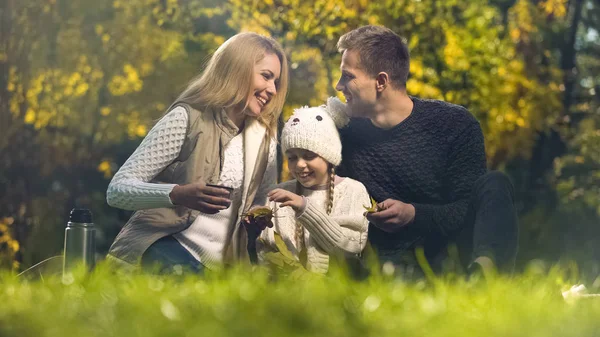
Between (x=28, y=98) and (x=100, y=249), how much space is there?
2179mm

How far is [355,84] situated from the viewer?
17.3 feet

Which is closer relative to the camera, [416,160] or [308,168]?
[308,168]

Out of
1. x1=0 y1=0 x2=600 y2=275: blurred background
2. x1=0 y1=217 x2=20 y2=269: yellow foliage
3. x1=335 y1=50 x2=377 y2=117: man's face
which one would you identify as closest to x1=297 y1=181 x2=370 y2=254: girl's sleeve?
x1=335 y1=50 x2=377 y2=117: man's face

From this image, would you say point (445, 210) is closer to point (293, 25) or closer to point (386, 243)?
point (386, 243)

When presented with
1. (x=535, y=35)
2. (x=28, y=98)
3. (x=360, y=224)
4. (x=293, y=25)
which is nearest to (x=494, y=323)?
(x=360, y=224)

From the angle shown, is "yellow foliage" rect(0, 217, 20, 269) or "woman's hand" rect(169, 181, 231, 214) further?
"yellow foliage" rect(0, 217, 20, 269)

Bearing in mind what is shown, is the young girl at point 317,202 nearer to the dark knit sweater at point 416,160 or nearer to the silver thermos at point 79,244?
the dark knit sweater at point 416,160

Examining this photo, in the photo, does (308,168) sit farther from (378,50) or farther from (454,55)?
(454,55)

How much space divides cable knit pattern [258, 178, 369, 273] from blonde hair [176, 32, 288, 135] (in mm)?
470

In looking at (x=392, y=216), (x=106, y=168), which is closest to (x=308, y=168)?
(x=392, y=216)

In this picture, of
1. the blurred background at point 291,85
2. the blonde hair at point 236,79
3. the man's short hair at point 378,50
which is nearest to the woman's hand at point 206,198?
the blonde hair at point 236,79

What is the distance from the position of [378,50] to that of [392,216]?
3.05 feet

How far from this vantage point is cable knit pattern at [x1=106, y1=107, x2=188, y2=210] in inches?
191

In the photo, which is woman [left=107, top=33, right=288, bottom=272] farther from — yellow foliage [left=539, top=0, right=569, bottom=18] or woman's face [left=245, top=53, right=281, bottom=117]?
yellow foliage [left=539, top=0, right=569, bottom=18]
